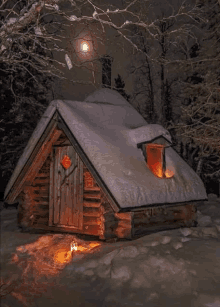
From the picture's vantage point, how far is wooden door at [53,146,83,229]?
423 inches

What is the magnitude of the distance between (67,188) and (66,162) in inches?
36.4

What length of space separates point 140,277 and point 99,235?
3.39 meters

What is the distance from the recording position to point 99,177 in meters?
8.88

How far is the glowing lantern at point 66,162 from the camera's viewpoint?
11.2 metres

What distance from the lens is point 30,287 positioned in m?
6.75

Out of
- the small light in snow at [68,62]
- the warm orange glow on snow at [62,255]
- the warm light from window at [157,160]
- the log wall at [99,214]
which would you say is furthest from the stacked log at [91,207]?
the small light in snow at [68,62]

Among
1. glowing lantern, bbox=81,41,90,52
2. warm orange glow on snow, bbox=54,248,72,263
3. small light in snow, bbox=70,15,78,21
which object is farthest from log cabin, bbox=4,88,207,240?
small light in snow, bbox=70,15,78,21

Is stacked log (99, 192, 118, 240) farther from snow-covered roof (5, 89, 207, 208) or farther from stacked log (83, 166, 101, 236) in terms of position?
snow-covered roof (5, 89, 207, 208)

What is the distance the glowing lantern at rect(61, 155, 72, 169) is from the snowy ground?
106 inches

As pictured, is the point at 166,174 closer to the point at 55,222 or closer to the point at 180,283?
the point at 55,222

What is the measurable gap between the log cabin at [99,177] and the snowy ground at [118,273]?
3.05 ft

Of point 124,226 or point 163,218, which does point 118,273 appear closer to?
point 124,226

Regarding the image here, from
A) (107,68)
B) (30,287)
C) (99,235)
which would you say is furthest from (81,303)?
(107,68)

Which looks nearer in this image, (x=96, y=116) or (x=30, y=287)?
(x=30, y=287)
